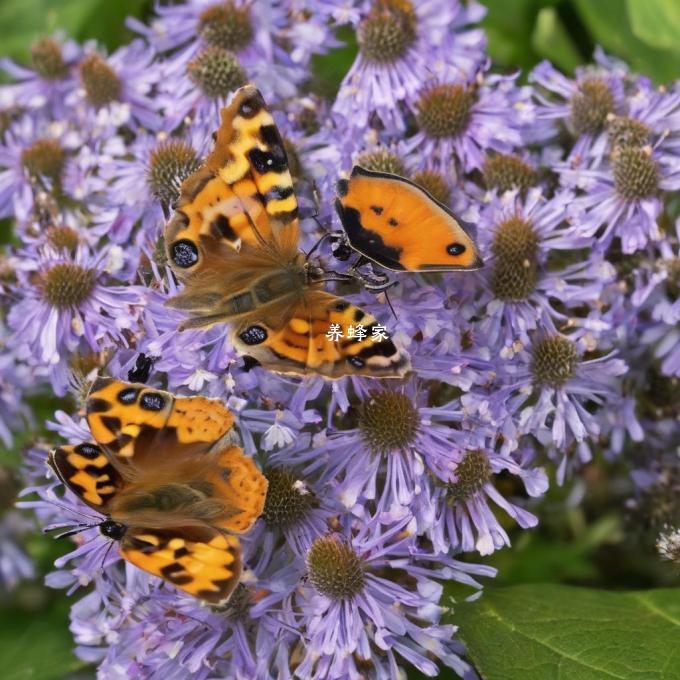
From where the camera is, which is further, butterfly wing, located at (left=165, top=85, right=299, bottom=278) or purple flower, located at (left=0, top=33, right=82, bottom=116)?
purple flower, located at (left=0, top=33, right=82, bottom=116)

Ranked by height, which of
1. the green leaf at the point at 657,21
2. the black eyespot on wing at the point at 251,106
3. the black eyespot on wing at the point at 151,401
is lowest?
the black eyespot on wing at the point at 151,401

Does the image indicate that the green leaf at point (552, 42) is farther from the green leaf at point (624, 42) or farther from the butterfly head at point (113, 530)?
the butterfly head at point (113, 530)

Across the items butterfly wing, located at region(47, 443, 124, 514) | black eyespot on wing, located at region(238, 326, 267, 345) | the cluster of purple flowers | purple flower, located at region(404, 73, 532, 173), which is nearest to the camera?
butterfly wing, located at region(47, 443, 124, 514)

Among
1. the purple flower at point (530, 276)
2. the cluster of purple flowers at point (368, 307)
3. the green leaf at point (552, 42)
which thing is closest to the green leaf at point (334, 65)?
the cluster of purple flowers at point (368, 307)

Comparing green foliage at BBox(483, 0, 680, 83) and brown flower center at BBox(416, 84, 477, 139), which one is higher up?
green foliage at BBox(483, 0, 680, 83)

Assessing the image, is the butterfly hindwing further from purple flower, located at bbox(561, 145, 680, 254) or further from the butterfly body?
purple flower, located at bbox(561, 145, 680, 254)

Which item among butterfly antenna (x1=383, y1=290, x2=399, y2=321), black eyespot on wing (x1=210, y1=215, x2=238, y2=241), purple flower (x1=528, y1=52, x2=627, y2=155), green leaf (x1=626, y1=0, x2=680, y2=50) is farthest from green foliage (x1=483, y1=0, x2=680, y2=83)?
black eyespot on wing (x1=210, y1=215, x2=238, y2=241)
